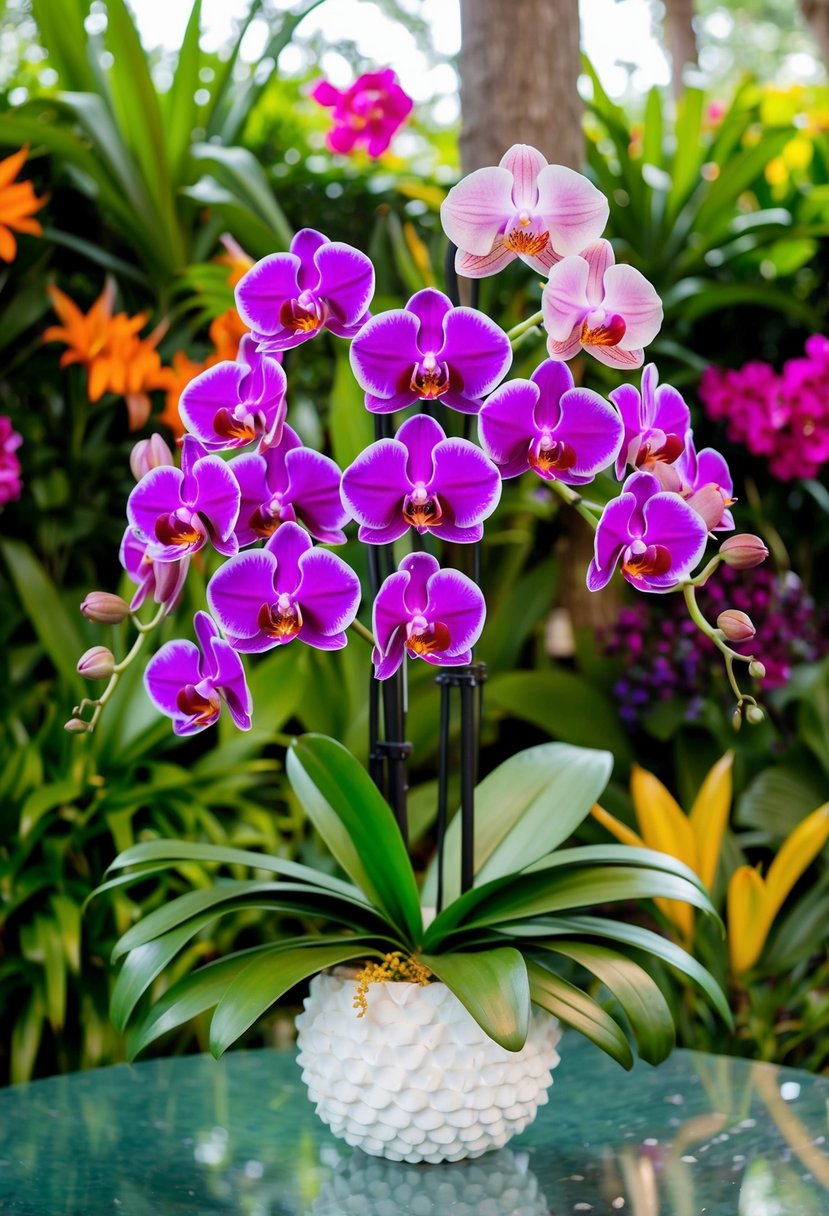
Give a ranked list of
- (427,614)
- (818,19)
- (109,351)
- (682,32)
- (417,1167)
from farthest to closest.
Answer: (682,32)
(818,19)
(109,351)
(417,1167)
(427,614)

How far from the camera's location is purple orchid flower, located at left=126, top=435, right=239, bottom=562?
2.45 ft

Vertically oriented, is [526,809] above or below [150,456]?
below

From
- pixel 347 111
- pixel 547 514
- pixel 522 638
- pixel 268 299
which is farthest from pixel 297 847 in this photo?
pixel 347 111

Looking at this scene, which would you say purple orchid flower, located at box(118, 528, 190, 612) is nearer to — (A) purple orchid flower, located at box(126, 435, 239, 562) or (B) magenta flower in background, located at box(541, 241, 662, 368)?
(A) purple orchid flower, located at box(126, 435, 239, 562)

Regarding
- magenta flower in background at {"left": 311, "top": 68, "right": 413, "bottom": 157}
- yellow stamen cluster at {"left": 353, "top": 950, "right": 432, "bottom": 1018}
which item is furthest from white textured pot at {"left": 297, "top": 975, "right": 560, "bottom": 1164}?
magenta flower in background at {"left": 311, "top": 68, "right": 413, "bottom": 157}

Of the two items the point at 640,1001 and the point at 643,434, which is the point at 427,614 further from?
the point at 640,1001

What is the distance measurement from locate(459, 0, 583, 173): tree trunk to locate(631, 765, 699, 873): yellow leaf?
→ 3.46 ft

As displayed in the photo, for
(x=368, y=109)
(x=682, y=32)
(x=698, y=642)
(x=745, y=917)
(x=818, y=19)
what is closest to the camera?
(x=745, y=917)

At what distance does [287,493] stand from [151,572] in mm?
118

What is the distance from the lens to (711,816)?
5.50 ft

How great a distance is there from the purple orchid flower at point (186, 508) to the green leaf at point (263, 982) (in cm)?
28

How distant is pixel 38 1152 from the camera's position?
2.88 ft

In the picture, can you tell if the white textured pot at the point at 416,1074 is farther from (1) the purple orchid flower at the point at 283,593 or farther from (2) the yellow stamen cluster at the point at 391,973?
(1) the purple orchid flower at the point at 283,593

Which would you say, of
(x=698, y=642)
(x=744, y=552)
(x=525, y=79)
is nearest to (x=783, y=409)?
(x=698, y=642)
